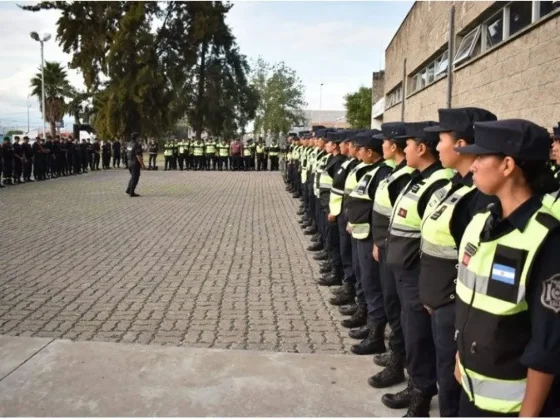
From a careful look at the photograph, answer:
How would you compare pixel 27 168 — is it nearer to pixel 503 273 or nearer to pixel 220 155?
pixel 220 155

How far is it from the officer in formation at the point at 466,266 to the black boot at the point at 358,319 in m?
0.02

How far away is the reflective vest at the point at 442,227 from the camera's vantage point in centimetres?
298

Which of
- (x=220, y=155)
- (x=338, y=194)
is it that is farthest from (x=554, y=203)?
(x=220, y=155)

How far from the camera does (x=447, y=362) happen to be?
2.88 metres

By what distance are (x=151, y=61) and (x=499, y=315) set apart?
37.7 m

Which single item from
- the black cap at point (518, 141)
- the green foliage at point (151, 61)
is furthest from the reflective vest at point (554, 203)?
the green foliage at point (151, 61)

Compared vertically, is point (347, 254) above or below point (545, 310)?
below

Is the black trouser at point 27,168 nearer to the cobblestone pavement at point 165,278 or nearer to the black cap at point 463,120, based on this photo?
the cobblestone pavement at point 165,278

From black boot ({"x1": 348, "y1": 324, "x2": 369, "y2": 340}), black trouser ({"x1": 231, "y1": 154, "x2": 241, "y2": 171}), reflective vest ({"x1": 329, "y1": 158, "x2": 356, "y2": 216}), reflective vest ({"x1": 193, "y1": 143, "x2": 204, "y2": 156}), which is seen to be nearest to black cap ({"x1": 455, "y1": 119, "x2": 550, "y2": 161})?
black boot ({"x1": 348, "y1": 324, "x2": 369, "y2": 340})

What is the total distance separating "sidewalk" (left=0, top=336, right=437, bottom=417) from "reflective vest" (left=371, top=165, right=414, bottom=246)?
3.36ft

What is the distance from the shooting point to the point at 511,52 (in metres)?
9.69

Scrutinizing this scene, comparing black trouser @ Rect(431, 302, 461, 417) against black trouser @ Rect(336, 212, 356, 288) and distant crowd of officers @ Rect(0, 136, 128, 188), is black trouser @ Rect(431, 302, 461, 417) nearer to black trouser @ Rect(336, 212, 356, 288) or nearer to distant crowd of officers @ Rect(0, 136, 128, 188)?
black trouser @ Rect(336, 212, 356, 288)

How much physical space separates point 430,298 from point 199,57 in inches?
1614

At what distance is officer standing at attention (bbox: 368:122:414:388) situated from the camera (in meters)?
4.06
